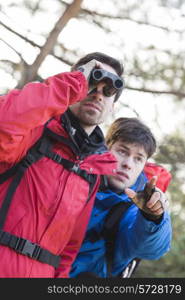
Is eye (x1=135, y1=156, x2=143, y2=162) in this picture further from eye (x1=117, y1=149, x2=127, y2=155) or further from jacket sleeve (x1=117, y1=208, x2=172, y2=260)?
jacket sleeve (x1=117, y1=208, x2=172, y2=260)

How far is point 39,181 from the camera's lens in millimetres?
2590

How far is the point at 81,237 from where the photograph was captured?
116 inches

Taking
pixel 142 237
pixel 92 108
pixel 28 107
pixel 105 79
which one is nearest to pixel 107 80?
pixel 105 79

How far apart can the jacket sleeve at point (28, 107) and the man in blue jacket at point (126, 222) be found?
74cm

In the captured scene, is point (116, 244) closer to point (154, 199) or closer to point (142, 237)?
point (142, 237)

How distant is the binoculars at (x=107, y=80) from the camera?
2.79m

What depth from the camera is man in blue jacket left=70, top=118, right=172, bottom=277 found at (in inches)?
116

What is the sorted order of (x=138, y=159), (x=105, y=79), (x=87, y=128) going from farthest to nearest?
(x=138, y=159) → (x=87, y=128) → (x=105, y=79)

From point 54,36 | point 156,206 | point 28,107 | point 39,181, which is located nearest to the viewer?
point 28,107

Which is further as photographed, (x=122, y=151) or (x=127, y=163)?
(x=122, y=151)

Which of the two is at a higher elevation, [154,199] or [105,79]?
[105,79]

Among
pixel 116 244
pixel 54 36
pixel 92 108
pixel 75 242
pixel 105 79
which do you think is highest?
pixel 54 36

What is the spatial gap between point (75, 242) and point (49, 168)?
581 millimetres

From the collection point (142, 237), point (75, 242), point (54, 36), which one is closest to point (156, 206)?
point (142, 237)
